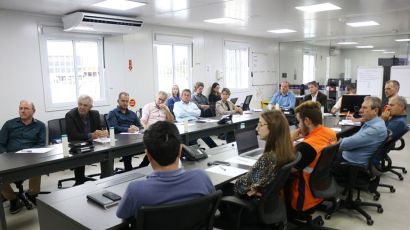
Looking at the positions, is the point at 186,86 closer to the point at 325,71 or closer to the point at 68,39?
the point at 68,39

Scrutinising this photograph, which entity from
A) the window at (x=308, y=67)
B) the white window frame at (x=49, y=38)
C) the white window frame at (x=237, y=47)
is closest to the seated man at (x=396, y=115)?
the white window frame at (x=49, y=38)

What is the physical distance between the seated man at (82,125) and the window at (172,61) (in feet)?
10.2

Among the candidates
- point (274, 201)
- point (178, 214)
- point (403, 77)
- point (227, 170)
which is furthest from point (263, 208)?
point (403, 77)

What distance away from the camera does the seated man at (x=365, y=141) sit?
10.4 feet

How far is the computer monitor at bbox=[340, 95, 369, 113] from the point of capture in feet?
17.1

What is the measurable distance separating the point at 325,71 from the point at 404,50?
2.46 metres

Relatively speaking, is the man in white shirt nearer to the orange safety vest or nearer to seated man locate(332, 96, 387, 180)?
seated man locate(332, 96, 387, 180)

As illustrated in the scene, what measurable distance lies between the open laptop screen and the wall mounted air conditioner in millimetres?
3367

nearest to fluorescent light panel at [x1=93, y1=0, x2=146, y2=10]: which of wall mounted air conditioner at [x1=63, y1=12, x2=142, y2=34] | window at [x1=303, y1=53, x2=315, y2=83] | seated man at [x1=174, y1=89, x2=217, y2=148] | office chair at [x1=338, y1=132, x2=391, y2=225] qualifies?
wall mounted air conditioner at [x1=63, y1=12, x2=142, y2=34]

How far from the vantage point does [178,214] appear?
144 centimetres

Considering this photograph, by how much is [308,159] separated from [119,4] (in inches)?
147

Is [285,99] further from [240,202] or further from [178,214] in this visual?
[178,214]

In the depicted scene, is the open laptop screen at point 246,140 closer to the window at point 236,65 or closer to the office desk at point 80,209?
the office desk at point 80,209

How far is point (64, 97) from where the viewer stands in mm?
5695
